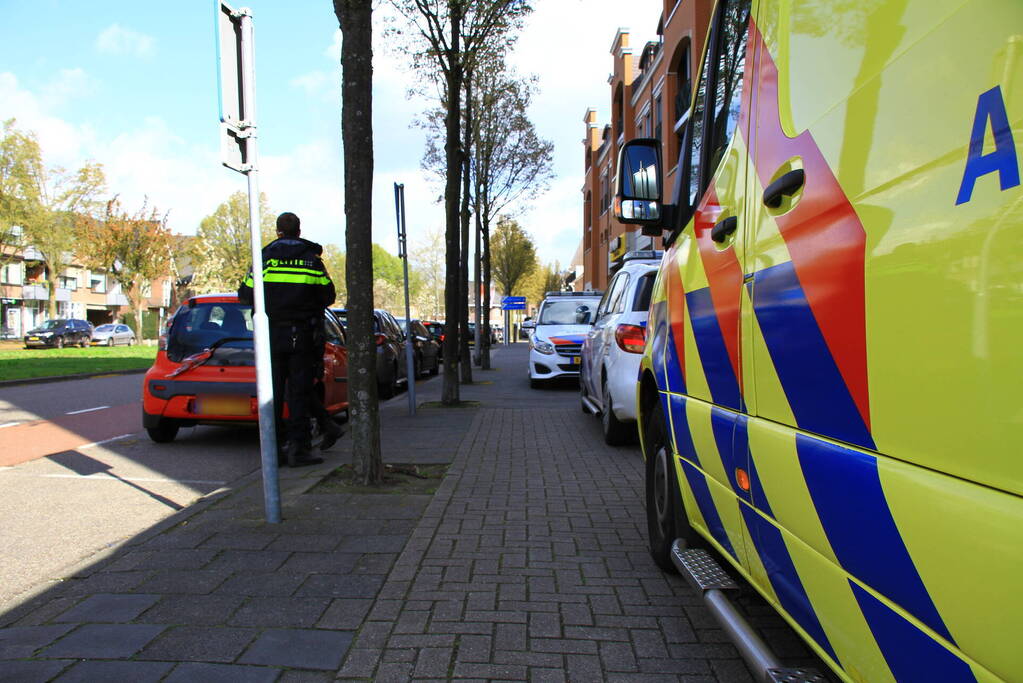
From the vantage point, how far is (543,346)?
13445mm

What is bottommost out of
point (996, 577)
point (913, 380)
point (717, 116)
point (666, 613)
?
point (666, 613)

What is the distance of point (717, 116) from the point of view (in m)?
2.80

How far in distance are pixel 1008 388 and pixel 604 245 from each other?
3646 cm

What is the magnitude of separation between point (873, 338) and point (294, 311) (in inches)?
200

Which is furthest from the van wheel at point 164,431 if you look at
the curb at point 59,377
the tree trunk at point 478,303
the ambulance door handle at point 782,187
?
the tree trunk at point 478,303

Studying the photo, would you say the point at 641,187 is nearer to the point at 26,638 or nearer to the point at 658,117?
the point at 26,638

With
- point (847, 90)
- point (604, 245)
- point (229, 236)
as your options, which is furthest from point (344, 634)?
point (229, 236)

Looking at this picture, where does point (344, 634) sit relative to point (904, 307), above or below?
below

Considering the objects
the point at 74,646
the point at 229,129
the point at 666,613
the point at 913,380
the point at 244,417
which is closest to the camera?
the point at 913,380

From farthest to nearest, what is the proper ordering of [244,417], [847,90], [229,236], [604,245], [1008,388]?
[229,236] → [604,245] → [244,417] → [847,90] → [1008,388]

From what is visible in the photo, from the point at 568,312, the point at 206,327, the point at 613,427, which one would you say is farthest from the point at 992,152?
the point at 568,312

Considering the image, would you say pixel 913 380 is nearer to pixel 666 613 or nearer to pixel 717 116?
pixel 717 116

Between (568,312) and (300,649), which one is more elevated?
(568,312)

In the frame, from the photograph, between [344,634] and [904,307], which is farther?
[344,634]
